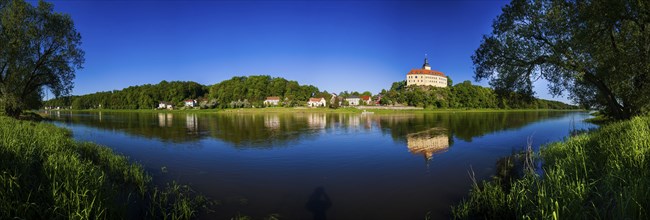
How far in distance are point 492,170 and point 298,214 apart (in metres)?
11.0

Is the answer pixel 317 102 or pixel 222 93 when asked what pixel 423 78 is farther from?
pixel 222 93

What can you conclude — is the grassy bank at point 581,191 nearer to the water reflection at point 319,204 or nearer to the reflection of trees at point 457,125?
the water reflection at point 319,204

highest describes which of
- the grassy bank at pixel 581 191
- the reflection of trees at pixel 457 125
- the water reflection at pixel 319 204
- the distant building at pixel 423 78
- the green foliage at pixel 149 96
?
the distant building at pixel 423 78

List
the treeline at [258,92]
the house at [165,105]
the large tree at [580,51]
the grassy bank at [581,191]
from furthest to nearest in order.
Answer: the house at [165,105], the treeline at [258,92], the large tree at [580,51], the grassy bank at [581,191]

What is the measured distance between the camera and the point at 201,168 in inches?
648

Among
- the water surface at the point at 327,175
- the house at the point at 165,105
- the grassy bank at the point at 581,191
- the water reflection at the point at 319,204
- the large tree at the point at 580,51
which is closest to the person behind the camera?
the grassy bank at the point at 581,191

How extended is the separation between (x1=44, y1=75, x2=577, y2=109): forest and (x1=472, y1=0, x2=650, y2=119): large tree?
109 meters

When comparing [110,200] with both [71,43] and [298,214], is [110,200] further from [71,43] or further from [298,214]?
[71,43]

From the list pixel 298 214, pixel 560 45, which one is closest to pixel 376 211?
pixel 298 214

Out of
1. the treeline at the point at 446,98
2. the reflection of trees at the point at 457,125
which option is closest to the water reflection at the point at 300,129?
the reflection of trees at the point at 457,125

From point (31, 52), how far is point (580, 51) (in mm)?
50704

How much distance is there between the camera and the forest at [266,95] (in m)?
138

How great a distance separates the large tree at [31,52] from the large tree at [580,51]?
45201mm

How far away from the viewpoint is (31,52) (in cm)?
3297
